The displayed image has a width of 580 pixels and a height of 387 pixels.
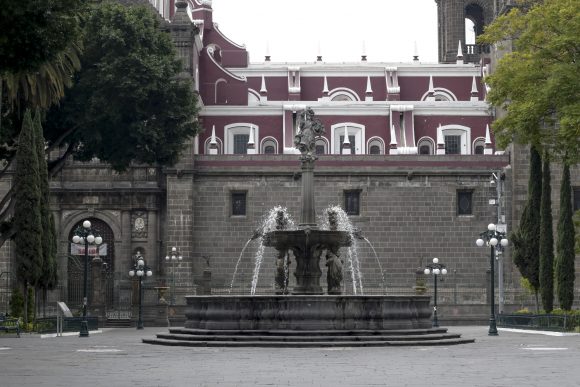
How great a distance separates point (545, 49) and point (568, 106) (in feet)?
7.72

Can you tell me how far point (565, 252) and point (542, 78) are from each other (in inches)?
243

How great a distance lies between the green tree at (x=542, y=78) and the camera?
1452 inches

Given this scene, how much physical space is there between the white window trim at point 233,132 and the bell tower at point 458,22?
1964 cm

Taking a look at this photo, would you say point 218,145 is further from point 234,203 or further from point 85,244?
point 85,244

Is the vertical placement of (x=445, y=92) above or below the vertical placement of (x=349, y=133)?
above

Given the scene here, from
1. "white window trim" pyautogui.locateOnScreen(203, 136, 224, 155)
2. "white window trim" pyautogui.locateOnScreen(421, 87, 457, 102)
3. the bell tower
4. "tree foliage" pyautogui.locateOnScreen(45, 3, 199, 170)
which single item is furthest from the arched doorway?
the bell tower

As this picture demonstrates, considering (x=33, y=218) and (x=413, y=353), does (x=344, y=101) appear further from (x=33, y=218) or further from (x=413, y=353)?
(x=413, y=353)

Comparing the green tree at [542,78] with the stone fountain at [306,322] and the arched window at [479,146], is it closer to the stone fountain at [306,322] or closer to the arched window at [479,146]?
the stone fountain at [306,322]

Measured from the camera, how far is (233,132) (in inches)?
2504

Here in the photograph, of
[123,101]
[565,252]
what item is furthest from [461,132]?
[565,252]

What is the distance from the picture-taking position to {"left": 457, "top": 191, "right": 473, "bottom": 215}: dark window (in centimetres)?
5741

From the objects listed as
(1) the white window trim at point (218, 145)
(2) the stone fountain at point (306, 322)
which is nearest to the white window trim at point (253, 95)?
(1) the white window trim at point (218, 145)

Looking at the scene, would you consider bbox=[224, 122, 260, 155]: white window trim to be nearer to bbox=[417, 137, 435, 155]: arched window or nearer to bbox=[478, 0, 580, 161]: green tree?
bbox=[417, 137, 435, 155]: arched window

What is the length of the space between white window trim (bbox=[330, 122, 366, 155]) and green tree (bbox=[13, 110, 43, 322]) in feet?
89.2
